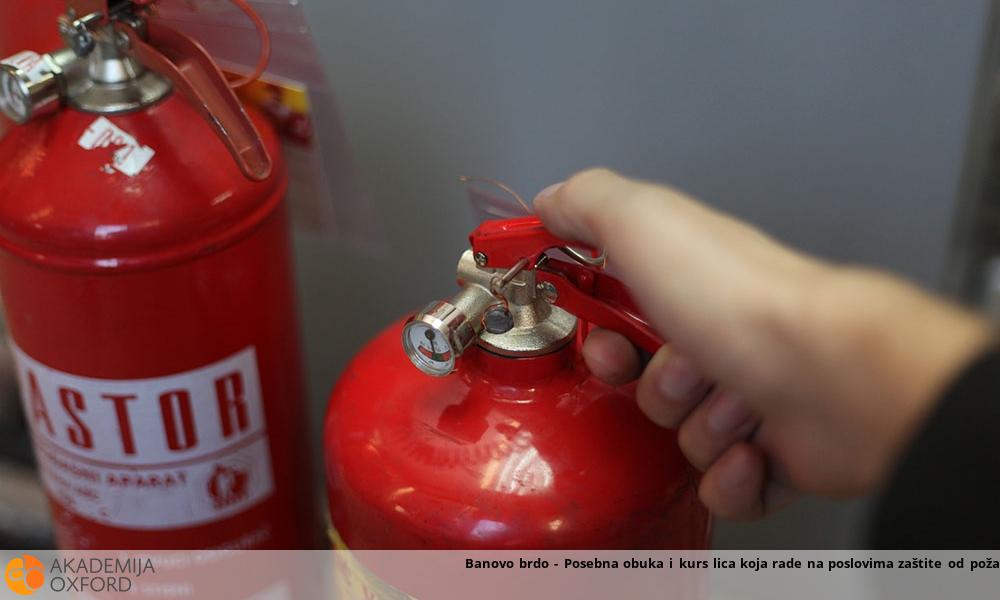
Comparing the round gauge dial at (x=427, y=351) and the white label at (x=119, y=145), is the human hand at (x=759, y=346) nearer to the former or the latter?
the round gauge dial at (x=427, y=351)

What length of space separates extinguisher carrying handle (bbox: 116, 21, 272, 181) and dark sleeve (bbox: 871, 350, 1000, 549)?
40 cm

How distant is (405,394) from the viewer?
0.58 metres

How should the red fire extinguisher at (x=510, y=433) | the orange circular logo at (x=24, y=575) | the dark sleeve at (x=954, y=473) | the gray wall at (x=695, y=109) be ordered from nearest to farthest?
the dark sleeve at (x=954, y=473) < the red fire extinguisher at (x=510, y=433) < the gray wall at (x=695, y=109) < the orange circular logo at (x=24, y=575)

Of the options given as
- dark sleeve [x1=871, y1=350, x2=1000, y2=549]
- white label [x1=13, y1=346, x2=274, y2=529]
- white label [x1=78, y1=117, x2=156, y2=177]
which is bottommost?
white label [x1=13, y1=346, x2=274, y2=529]

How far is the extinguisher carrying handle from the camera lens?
0.62 metres

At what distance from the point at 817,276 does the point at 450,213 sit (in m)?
0.42

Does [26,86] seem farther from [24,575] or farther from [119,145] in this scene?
[24,575]

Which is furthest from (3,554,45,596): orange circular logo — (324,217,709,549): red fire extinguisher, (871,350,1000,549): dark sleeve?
(871,350,1000,549): dark sleeve

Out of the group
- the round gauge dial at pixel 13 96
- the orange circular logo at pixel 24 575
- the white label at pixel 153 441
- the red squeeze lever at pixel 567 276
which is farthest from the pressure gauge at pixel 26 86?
the orange circular logo at pixel 24 575

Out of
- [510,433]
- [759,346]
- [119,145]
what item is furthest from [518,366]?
[119,145]

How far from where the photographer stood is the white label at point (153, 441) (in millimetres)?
650

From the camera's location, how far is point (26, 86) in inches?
23.6

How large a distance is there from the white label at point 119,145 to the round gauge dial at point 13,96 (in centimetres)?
4

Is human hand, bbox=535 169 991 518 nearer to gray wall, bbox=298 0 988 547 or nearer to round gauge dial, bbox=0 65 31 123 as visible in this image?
gray wall, bbox=298 0 988 547
